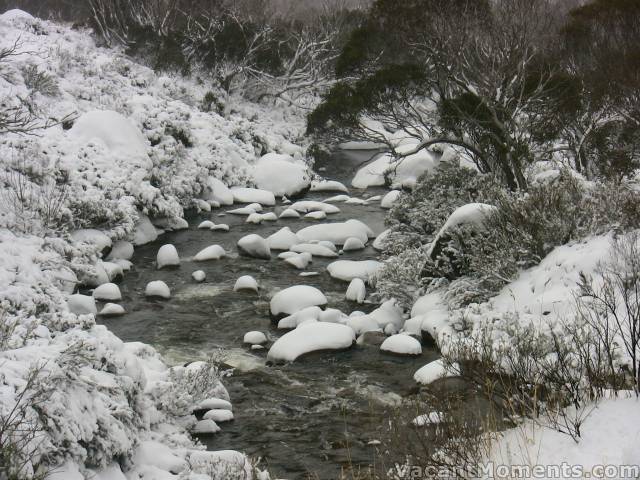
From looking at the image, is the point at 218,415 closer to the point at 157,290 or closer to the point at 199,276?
the point at 157,290

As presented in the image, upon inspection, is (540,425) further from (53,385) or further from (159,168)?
(159,168)

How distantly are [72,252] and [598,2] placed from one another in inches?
750

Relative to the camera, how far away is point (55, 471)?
12.4 ft

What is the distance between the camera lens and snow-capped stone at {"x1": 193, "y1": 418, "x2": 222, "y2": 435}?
6086 mm

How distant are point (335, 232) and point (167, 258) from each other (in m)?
3.79

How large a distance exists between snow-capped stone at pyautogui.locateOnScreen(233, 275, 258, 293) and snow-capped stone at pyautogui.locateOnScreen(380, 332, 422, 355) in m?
3.23

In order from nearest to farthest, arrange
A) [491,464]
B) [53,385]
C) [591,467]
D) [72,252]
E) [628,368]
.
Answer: [591,467] → [491,464] → [53,385] → [628,368] → [72,252]

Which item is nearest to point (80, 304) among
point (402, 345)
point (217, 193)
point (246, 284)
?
point (246, 284)

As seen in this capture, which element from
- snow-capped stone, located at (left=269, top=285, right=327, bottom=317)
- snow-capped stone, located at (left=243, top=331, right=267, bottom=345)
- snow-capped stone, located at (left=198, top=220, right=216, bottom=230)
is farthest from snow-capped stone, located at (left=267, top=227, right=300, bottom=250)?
snow-capped stone, located at (left=243, top=331, right=267, bottom=345)

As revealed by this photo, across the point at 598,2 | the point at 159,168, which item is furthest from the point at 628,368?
the point at 598,2

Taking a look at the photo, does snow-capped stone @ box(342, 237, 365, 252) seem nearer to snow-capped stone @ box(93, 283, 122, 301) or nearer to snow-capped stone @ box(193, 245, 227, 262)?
snow-capped stone @ box(193, 245, 227, 262)

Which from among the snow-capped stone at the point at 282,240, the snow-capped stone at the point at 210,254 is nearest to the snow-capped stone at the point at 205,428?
the snow-capped stone at the point at 210,254

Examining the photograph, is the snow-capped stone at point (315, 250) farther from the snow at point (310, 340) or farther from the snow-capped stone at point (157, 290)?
the snow at point (310, 340)

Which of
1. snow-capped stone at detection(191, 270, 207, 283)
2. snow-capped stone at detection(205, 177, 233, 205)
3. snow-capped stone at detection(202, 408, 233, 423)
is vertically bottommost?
snow-capped stone at detection(202, 408, 233, 423)
